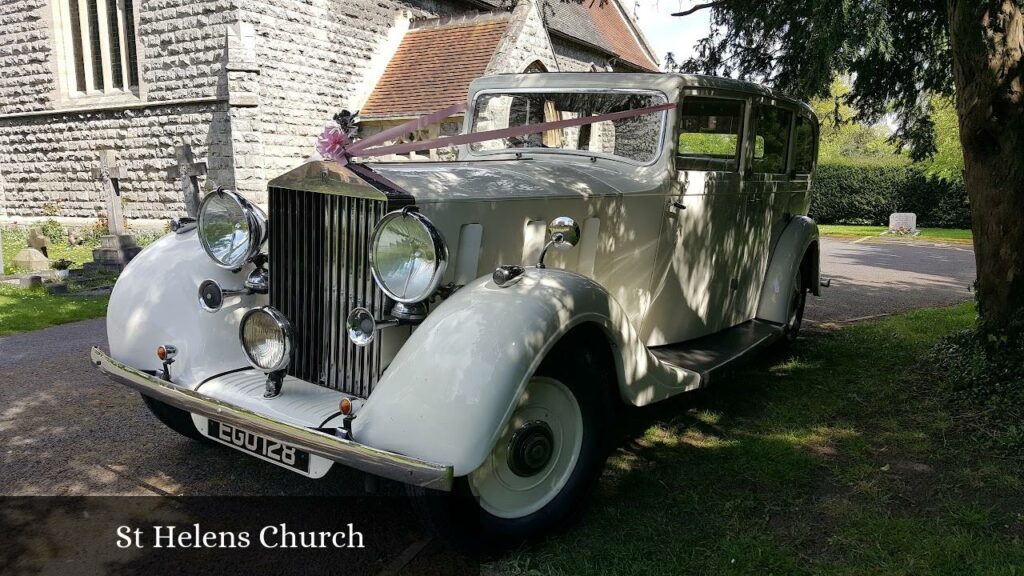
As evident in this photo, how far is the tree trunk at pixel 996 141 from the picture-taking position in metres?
4.16

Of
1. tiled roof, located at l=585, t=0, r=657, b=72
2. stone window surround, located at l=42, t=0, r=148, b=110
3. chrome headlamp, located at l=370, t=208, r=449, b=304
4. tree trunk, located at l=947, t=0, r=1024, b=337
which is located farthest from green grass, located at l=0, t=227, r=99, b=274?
tiled roof, located at l=585, t=0, r=657, b=72

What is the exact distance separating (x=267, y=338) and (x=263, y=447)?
466 millimetres

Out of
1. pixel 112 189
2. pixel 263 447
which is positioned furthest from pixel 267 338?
pixel 112 189

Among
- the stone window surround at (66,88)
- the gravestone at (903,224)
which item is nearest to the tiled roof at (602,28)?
the stone window surround at (66,88)

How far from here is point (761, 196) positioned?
4.73 metres

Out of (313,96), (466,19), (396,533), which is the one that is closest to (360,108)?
(313,96)

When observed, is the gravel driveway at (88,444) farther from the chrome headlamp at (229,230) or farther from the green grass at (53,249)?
the green grass at (53,249)

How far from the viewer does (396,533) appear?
291cm

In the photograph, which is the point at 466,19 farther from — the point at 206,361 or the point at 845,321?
the point at 206,361

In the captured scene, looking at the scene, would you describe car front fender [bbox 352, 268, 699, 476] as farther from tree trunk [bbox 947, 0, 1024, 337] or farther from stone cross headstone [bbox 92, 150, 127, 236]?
stone cross headstone [bbox 92, 150, 127, 236]

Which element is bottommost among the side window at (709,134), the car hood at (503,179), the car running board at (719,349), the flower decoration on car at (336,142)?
the car running board at (719,349)

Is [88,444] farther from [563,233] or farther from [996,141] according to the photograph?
[996,141]

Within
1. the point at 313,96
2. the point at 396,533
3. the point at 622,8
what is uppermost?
the point at 622,8

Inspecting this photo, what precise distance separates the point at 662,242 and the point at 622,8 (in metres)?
23.0
